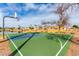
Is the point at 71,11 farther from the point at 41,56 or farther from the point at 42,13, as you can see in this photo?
the point at 41,56

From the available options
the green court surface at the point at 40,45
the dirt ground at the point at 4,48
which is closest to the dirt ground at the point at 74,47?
the green court surface at the point at 40,45

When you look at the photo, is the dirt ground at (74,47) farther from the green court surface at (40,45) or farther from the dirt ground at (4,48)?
the dirt ground at (4,48)

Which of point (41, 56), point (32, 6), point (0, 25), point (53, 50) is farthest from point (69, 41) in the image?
point (0, 25)

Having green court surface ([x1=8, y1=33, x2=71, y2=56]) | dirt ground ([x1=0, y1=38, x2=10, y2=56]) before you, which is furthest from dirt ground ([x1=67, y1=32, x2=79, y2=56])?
dirt ground ([x1=0, y1=38, x2=10, y2=56])

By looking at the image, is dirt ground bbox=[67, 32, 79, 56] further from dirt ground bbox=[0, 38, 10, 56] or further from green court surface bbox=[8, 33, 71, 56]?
dirt ground bbox=[0, 38, 10, 56]
